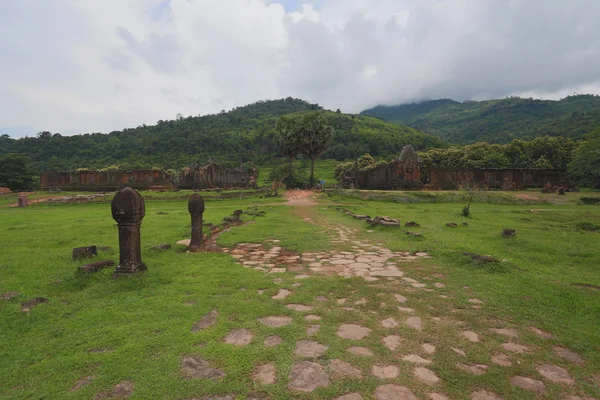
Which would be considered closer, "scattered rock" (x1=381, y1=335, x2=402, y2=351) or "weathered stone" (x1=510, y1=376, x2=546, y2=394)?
"weathered stone" (x1=510, y1=376, x2=546, y2=394)

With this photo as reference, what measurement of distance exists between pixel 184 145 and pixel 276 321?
9690 centimetres

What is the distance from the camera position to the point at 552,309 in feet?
13.5

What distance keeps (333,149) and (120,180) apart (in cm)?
6705

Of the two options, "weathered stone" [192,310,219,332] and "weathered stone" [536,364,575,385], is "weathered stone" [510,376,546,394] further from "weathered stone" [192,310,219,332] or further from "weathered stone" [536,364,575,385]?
"weathered stone" [192,310,219,332]

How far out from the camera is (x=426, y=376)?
2705 millimetres

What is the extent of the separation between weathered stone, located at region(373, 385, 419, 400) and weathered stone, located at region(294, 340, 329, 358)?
2.09ft

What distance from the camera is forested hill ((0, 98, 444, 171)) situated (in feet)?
267

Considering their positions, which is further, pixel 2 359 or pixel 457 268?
pixel 457 268

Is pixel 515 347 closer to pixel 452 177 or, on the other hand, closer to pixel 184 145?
pixel 452 177

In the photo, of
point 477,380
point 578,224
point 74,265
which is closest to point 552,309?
point 477,380

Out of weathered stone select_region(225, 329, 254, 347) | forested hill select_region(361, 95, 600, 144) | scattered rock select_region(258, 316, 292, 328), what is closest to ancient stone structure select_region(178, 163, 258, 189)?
scattered rock select_region(258, 316, 292, 328)

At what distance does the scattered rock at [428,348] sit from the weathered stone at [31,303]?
4.50m

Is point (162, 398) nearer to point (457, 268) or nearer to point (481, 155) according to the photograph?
point (457, 268)

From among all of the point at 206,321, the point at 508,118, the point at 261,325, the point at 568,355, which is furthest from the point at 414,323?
the point at 508,118
